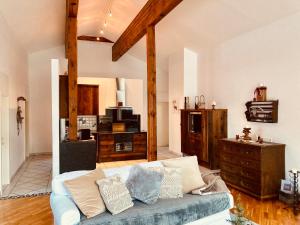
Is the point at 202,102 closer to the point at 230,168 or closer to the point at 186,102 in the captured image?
the point at 186,102

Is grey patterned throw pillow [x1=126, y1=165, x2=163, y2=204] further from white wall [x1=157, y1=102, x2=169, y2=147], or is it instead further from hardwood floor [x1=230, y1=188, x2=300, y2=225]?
white wall [x1=157, y1=102, x2=169, y2=147]

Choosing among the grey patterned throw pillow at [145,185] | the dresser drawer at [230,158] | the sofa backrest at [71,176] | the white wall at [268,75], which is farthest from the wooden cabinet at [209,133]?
the grey patterned throw pillow at [145,185]

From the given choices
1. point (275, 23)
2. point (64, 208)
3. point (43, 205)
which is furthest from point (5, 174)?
point (275, 23)

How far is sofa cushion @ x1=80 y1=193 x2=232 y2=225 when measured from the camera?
2504 mm

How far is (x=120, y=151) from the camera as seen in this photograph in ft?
25.6

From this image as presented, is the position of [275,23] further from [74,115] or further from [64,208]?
[64,208]

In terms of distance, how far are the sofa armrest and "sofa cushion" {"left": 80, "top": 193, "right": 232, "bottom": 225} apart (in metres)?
0.09

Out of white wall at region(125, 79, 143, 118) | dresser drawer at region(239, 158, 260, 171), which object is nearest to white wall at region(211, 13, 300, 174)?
dresser drawer at region(239, 158, 260, 171)

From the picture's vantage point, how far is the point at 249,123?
5.50 meters

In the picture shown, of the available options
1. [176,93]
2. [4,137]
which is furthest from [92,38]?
[4,137]

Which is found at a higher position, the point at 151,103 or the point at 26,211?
the point at 151,103

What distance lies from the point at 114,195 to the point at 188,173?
3.72 feet

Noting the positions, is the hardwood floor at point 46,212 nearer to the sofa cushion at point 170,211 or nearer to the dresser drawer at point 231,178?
the dresser drawer at point 231,178

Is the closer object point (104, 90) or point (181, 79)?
point (181, 79)
